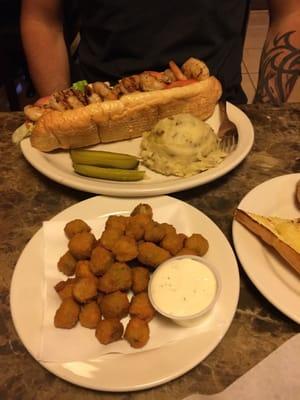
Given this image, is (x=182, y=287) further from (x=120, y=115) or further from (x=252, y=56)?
(x=252, y=56)

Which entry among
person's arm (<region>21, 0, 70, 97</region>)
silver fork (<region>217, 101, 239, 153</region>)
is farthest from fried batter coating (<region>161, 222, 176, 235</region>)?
person's arm (<region>21, 0, 70, 97</region>)

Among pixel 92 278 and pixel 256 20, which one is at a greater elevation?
pixel 92 278

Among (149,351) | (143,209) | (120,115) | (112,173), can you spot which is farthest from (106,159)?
(149,351)

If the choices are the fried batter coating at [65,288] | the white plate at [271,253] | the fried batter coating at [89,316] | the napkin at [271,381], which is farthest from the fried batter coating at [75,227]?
the napkin at [271,381]

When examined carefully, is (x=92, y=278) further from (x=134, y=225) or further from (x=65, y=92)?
(x=65, y=92)

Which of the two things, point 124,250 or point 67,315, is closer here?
point 67,315

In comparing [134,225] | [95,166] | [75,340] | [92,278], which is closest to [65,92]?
[95,166]
